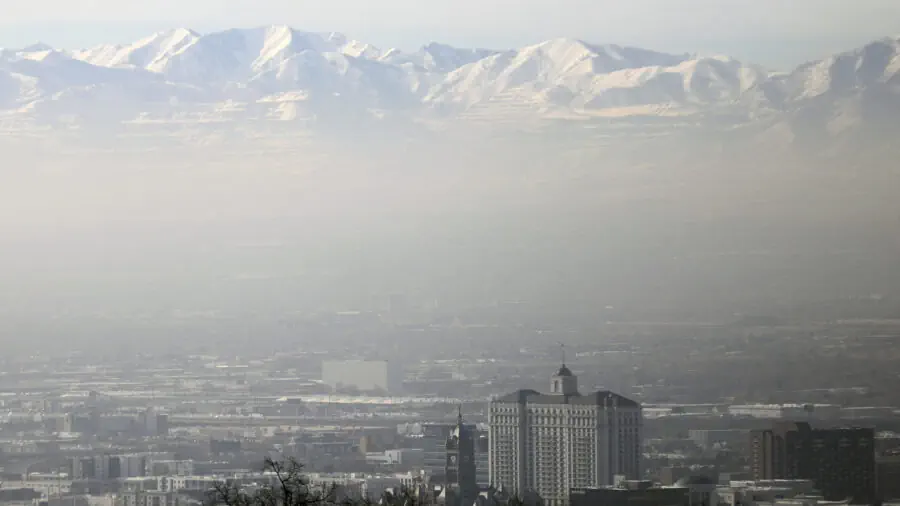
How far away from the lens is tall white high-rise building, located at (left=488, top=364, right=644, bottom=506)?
39.5 metres

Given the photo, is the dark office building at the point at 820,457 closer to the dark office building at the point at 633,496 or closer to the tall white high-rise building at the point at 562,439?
the tall white high-rise building at the point at 562,439

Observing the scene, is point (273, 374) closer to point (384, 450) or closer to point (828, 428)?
point (384, 450)

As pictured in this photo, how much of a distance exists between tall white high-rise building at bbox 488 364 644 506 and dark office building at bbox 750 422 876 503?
2.25 meters

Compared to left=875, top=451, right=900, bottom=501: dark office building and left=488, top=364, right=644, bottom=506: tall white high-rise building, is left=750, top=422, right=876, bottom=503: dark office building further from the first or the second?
left=488, top=364, right=644, bottom=506: tall white high-rise building

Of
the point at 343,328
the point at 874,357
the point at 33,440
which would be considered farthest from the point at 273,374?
the point at 874,357

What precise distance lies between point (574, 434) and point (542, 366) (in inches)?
209

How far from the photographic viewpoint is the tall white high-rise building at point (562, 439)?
39.5 meters

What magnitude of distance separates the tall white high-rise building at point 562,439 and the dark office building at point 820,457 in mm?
2252

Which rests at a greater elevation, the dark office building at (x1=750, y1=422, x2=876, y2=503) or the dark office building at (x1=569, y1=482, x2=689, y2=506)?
the dark office building at (x1=750, y1=422, x2=876, y2=503)

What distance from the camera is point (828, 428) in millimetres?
40500

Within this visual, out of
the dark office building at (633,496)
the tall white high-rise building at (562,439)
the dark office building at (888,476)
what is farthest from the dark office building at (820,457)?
the dark office building at (633,496)

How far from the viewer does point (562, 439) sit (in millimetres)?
40438

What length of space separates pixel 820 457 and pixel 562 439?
468 centimetres

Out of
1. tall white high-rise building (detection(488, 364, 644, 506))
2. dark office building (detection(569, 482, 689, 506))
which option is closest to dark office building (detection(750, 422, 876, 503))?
tall white high-rise building (detection(488, 364, 644, 506))
